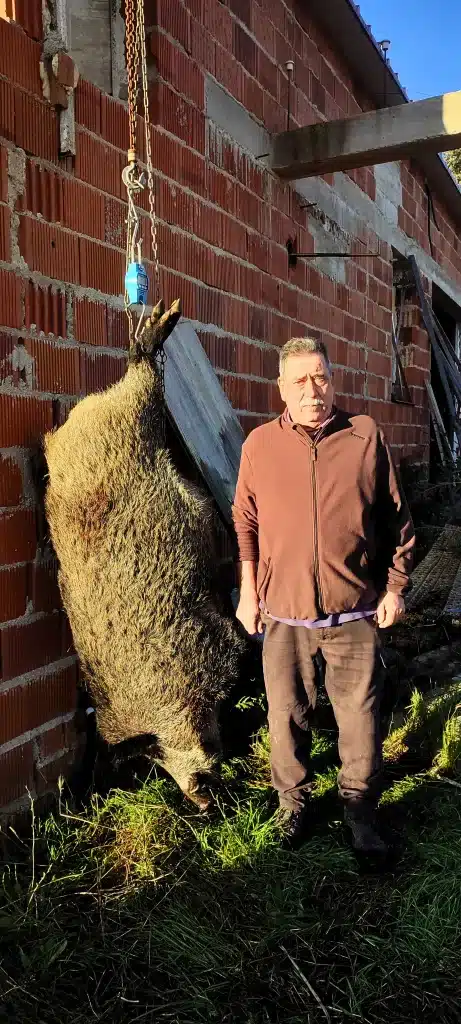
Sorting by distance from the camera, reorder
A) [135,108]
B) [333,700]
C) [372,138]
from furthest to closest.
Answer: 1. [372,138]
2. [135,108]
3. [333,700]

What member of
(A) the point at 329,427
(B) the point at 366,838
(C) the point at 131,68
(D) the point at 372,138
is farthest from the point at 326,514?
(D) the point at 372,138

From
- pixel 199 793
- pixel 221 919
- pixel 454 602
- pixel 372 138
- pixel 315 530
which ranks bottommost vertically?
pixel 221 919

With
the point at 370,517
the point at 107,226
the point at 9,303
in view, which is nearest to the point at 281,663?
the point at 370,517

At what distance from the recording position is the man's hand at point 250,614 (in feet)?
8.82

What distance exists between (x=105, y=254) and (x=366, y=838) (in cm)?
236

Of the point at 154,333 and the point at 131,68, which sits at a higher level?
the point at 131,68

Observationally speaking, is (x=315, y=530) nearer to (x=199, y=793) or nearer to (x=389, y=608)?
(x=389, y=608)

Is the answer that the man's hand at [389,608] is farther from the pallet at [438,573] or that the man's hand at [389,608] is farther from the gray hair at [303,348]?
the pallet at [438,573]

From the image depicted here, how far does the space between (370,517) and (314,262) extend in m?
3.34

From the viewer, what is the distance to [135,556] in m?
2.41

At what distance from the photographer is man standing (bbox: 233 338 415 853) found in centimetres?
247

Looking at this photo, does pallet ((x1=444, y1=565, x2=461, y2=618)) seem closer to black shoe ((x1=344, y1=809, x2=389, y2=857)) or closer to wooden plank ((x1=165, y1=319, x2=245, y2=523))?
wooden plank ((x1=165, y1=319, x2=245, y2=523))

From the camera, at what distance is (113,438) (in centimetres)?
238

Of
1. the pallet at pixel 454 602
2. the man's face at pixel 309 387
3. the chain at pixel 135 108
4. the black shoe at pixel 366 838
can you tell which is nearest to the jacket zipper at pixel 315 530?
the man's face at pixel 309 387
